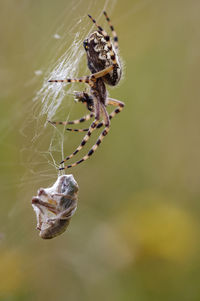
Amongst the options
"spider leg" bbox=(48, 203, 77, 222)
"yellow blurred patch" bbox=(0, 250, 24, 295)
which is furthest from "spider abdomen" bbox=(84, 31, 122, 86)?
"yellow blurred patch" bbox=(0, 250, 24, 295)

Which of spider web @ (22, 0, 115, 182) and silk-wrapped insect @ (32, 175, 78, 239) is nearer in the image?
silk-wrapped insect @ (32, 175, 78, 239)

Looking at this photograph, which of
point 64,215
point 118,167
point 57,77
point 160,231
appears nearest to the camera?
point 64,215

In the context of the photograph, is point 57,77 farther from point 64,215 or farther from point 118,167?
point 118,167

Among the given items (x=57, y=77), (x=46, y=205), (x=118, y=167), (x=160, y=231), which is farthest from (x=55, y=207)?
(x=118, y=167)


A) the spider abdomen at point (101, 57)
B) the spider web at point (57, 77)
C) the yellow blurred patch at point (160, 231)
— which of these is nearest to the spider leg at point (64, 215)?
the spider web at point (57, 77)

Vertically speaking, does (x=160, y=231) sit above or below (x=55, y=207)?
below

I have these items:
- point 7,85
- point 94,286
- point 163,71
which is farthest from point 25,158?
point 163,71

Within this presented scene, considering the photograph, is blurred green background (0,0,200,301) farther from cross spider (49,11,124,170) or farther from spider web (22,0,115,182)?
cross spider (49,11,124,170)

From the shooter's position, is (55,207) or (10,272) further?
(10,272)
